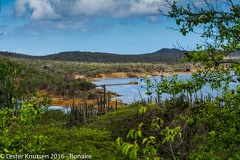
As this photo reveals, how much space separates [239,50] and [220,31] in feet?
1.61

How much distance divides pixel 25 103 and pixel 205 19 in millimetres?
3644

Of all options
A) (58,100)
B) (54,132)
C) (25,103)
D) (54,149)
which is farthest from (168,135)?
(58,100)

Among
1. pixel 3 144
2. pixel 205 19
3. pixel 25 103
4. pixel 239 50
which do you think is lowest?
pixel 3 144

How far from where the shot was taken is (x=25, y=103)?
657 centimetres

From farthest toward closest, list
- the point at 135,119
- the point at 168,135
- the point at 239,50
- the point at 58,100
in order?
the point at 58,100 < the point at 135,119 < the point at 239,50 < the point at 168,135

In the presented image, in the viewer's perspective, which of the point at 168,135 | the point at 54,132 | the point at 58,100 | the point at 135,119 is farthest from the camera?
the point at 58,100

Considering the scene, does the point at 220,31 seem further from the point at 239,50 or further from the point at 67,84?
the point at 67,84

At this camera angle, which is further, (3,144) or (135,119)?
(135,119)

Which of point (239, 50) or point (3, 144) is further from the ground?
point (239, 50)

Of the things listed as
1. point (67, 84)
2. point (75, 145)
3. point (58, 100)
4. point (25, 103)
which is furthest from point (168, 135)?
point (67, 84)

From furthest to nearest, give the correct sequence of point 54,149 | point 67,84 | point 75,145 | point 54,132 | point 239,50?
point 67,84
point 54,132
point 75,145
point 54,149
point 239,50

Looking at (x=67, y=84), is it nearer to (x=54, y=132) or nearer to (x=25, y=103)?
(x=54, y=132)

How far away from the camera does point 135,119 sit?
17906 mm

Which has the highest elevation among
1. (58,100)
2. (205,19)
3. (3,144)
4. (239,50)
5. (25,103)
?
(205,19)
